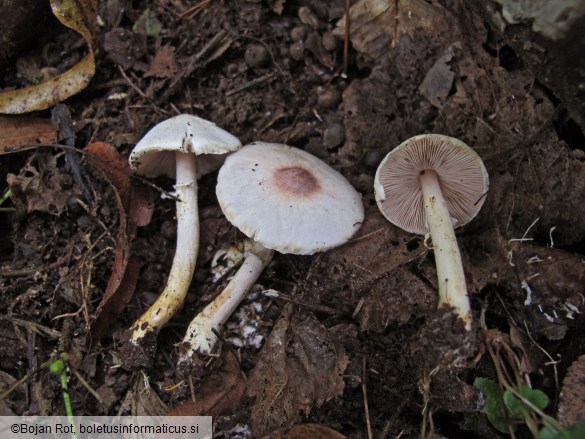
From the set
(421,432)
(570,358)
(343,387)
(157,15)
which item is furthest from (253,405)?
(157,15)

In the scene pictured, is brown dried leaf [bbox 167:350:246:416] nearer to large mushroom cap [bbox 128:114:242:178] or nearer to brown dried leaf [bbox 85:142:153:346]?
brown dried leaf [bbox 85:142:153:346]

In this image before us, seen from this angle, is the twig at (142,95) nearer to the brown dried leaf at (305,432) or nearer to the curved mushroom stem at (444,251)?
the curved mushroom stem at (444,251)

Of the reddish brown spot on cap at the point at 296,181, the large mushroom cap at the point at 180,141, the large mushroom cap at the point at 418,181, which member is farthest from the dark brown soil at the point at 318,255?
the reddish brown spot on cap at the point at 296,181

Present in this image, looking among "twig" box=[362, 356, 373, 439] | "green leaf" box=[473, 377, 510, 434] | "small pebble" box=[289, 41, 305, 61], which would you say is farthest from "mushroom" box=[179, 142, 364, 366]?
"green leaf" box=[473, 377, 510, 434]

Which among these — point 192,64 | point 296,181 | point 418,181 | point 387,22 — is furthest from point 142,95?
point 418,181

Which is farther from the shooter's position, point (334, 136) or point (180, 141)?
point (334, 136)

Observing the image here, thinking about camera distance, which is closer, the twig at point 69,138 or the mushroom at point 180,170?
the mushroom at point 180,170

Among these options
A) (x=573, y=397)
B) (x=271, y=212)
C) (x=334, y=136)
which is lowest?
(x=573, y=397)

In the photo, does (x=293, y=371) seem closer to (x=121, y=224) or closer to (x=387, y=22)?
(x=121, y=224)
